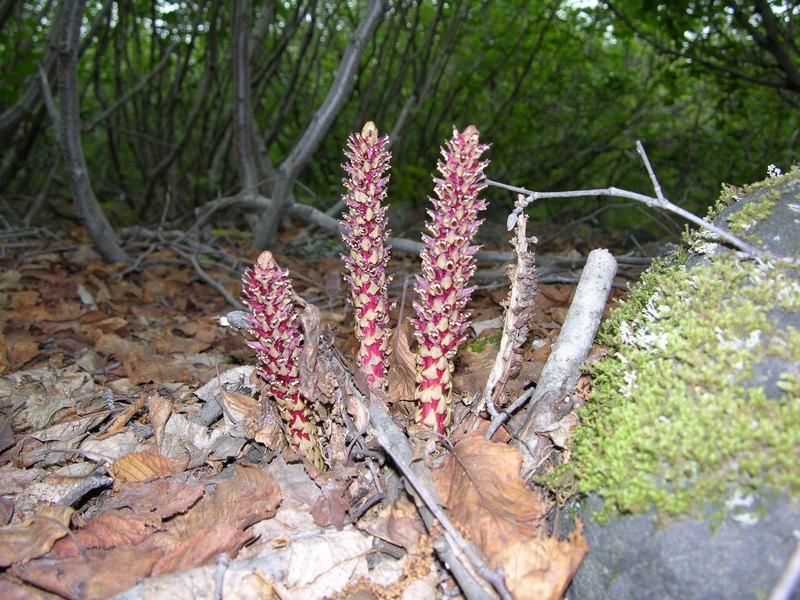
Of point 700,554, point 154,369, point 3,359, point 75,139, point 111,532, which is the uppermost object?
point 75,139

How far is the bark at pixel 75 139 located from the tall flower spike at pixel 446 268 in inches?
122

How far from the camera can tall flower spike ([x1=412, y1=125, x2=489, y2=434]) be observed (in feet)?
5.18

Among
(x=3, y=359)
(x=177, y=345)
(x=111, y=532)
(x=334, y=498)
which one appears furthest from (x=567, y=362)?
(x=3, y=359)

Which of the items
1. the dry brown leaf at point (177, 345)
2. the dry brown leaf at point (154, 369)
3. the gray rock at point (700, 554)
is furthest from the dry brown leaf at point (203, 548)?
the dry brown leaf at point (177, 345)

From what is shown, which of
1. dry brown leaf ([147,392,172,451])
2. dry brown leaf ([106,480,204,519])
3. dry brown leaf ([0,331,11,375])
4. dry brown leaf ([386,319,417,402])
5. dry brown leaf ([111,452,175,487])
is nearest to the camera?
dry brown leaf ([106,480,204,519])

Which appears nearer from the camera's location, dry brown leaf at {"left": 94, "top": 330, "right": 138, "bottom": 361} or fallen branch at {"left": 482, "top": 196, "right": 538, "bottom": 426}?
fallen branch at {"left": 482, "top": 196, "right": 538, "bottom": 426}

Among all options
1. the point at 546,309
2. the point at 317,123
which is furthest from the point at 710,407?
the point at 317,123

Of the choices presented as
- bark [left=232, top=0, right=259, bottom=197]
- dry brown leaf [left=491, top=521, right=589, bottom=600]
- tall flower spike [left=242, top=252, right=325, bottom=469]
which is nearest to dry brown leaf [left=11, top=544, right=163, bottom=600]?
tall flower spike [left=242, top=252, right=325, bottom=469]

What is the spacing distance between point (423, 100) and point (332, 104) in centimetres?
334

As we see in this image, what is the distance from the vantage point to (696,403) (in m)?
1.42

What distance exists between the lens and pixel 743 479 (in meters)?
1.28

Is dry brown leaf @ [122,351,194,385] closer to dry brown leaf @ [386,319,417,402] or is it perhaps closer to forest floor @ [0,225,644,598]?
forest floor @ [0,225,644,598]

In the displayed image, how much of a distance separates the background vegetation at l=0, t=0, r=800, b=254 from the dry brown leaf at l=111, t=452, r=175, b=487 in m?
3.44

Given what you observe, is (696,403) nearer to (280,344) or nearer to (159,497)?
(280,344)
